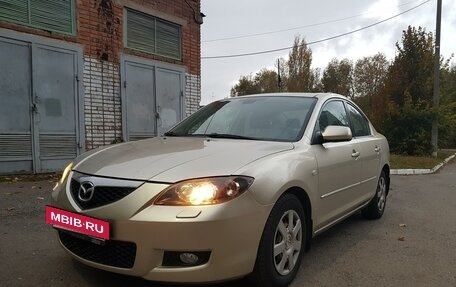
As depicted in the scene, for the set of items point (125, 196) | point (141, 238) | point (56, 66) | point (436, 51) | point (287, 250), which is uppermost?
point (436, 51)

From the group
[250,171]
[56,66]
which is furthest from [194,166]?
[56,66]

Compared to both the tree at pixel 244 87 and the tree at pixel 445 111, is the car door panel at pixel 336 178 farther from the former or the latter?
the tree at pixel 244 87

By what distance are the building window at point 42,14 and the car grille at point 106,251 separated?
238 inches

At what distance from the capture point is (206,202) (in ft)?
9.09

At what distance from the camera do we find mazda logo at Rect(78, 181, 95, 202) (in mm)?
2938

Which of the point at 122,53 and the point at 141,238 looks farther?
the point at 122,53

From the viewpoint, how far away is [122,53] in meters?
9.63

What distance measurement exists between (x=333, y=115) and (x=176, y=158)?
2.14m

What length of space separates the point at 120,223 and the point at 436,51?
16.5 m

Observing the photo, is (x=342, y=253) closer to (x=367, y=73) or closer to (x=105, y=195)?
(x=105, y=195)

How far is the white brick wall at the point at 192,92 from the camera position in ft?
37.2

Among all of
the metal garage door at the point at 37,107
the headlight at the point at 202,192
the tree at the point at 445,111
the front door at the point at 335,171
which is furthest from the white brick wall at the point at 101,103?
the tree at the point at 445,111

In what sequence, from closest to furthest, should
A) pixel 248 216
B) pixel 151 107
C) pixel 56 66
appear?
pixel 248 216
pixel 56 66
pixel 151 107

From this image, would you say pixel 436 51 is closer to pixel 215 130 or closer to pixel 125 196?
pixel 215 130
